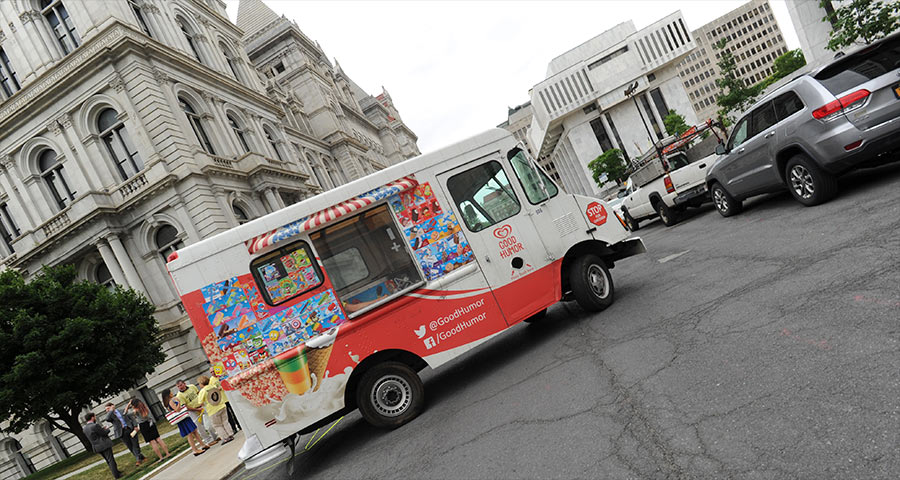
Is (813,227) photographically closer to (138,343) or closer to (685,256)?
(685,256)

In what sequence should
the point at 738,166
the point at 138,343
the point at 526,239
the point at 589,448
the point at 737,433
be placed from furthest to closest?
the point at 138,343
the point at 738,166
the point at 526,239
the point at 589,448
the point at 737,433

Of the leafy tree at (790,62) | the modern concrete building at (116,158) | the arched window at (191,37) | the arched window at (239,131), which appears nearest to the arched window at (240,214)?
the modern concrete building at (116,158)

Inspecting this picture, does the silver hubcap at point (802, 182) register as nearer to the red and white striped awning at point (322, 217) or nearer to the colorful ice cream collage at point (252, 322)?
the red and white striped awning at point (322, 217)

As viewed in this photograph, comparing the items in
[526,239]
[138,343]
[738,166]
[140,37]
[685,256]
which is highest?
[140,37]

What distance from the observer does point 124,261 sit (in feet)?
76.9

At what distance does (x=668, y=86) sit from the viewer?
9944 centimetres

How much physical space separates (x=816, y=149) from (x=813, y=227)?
1326mm

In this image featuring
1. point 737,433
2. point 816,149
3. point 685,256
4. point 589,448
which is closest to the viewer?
point 737,433

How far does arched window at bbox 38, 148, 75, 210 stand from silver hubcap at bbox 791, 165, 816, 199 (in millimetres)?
29139

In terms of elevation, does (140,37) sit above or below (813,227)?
above

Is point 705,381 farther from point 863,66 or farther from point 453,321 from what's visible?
A: point 863,66

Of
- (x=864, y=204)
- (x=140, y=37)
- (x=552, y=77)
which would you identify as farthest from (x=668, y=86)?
(x=864, y=204)

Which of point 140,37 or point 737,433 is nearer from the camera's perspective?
point 737,433

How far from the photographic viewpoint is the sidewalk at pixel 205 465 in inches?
347
